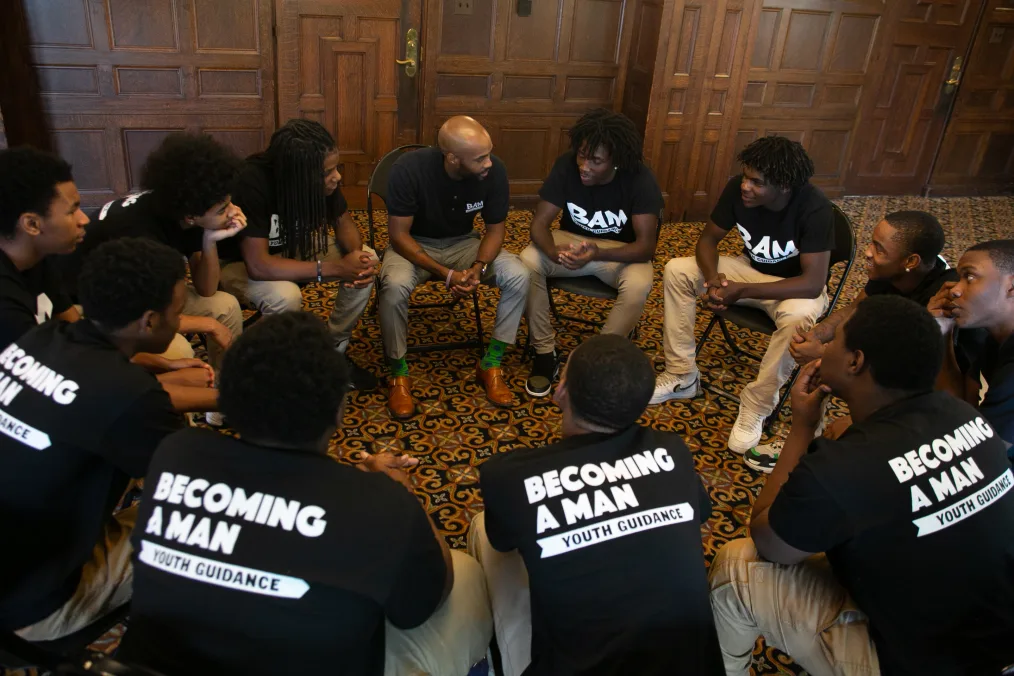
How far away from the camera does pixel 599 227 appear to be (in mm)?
3633

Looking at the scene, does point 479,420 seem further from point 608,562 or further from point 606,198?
point 608,562

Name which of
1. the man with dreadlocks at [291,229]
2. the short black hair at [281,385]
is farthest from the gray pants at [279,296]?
the short black hair at [281,385]

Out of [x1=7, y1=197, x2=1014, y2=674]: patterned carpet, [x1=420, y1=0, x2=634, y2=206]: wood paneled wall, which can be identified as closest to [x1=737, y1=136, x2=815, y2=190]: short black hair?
[x1=7, y1=197, x2=1014, y2=674]: patterned carpet

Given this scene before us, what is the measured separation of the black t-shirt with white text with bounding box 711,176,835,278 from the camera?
3193 millimetres

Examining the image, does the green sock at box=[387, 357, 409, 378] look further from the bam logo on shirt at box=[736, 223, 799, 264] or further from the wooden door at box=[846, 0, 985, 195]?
the wooden door at box=[846, 0, 985, 195]

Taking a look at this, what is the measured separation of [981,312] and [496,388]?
1940 millimetres

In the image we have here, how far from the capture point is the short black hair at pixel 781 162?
312cm

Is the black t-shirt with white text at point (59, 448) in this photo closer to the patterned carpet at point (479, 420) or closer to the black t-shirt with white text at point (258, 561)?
the black t-shirt with white text at point (258, 561)

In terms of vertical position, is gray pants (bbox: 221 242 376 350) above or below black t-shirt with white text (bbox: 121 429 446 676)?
below

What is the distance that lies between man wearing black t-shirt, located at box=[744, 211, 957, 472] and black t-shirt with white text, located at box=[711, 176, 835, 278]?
313 millimetres

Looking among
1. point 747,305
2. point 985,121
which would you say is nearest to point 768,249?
point 747,305

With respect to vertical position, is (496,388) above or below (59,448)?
below

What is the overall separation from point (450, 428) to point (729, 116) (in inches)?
149

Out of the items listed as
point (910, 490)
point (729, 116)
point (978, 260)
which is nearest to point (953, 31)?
point (729, 116)
